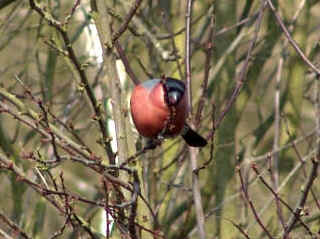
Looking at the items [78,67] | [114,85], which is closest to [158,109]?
[114,85]

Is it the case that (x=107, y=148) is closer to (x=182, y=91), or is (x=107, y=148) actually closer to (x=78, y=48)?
(x=182, y=91)

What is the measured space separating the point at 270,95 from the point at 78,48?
289 centimetres

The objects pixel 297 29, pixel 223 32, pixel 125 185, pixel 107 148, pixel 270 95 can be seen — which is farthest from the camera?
pixel 270 95

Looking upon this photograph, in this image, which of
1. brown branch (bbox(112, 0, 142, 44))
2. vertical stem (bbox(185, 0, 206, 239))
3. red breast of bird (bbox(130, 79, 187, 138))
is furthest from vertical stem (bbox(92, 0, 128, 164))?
vertical stem (bbox(185, 0, 206, 239))

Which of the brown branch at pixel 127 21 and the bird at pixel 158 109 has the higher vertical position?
the brown branch at pixel 127 21

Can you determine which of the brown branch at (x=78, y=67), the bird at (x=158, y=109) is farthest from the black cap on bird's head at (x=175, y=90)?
the brown branch at (x=78, y=67)

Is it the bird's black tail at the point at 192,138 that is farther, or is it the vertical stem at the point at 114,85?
the bird's black tail at the point at 192,138

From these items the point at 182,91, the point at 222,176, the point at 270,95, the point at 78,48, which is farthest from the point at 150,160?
the point at 270,95

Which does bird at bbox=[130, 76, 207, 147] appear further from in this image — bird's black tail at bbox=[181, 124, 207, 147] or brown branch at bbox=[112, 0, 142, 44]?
brown branch at bbox=[112, 0, 142, 44]

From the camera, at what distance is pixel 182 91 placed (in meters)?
2.94

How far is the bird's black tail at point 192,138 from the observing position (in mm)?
3055

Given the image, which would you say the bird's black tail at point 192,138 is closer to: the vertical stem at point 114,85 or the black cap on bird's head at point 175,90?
the black cap on bird's head at point 175,90

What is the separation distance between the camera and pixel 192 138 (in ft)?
10.1

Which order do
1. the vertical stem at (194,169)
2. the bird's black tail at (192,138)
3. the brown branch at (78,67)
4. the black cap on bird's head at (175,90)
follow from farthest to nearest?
the bird's black tail at (192,138)
the black cap on bird's head at (175,90)
the vertical stem at (194,169)
the brown branch at (78,67)
